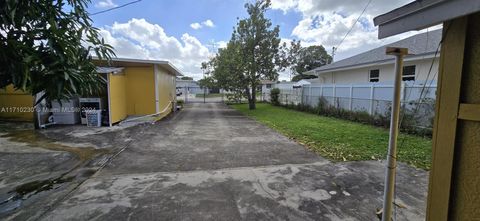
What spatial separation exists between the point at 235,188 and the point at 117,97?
8.30 metres

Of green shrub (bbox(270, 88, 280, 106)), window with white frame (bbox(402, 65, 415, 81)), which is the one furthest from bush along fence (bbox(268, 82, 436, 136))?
green shrub (bbox(270, 88, 280, 106))

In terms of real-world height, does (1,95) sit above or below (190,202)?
above

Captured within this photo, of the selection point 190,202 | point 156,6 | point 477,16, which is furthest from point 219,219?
point 156,6

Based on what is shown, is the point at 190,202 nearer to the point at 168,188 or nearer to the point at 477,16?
the point at 168,188

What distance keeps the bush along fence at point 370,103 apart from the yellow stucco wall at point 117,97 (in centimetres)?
953

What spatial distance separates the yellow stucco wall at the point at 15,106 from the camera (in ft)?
34.6

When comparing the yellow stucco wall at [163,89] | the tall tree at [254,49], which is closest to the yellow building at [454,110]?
the yellow stucco wall at [163,89]

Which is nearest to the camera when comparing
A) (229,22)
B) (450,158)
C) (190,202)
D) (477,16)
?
(477,16)

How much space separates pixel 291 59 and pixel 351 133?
10702 millimetres

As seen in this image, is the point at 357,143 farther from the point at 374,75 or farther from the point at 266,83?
the point at 266,83

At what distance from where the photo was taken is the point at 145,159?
523cm

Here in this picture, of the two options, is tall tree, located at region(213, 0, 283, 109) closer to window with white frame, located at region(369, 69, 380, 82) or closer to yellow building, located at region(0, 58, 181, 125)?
yellow building, located at region(0, 58, 181, 125)

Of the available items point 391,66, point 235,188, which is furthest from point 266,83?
point 235,188

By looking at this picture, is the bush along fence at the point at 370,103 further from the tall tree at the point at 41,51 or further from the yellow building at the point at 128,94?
the yellow building at the point at 128,94
